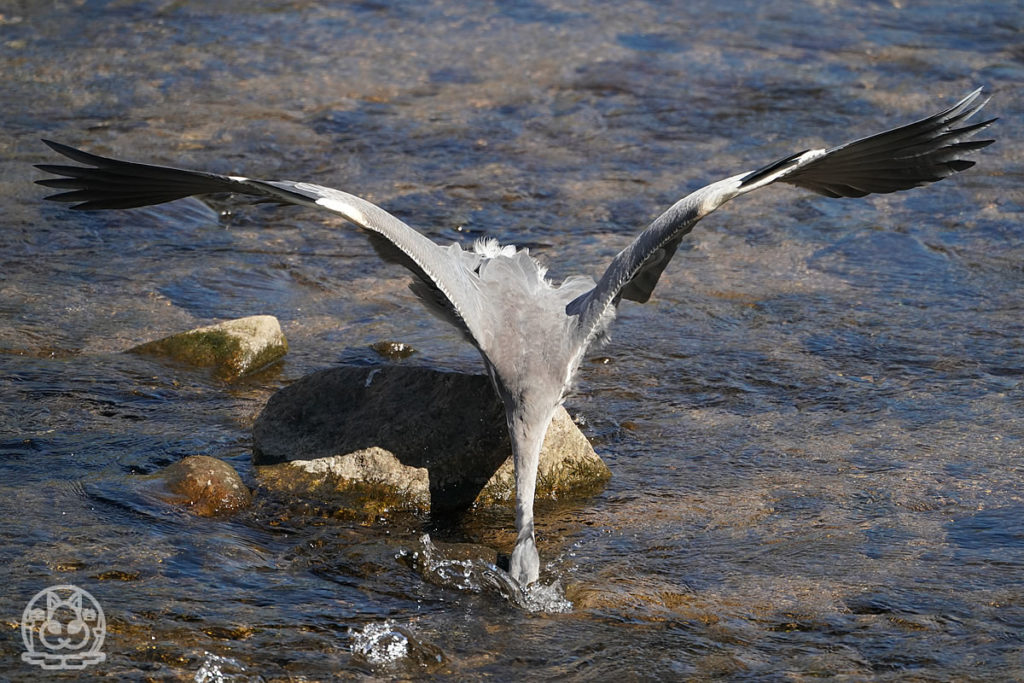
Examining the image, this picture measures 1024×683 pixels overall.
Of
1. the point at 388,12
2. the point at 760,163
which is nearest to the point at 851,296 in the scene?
the point at 760,163

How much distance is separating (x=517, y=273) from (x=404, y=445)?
3.79 ft

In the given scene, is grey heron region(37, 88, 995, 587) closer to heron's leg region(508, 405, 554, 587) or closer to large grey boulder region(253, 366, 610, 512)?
heron's leg region(508, 405, 554, 587)

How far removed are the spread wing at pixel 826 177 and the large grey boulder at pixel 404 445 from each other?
68cm

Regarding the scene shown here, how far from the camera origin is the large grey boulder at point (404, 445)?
6.38m

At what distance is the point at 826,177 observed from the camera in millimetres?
6727

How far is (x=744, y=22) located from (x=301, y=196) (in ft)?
33.9

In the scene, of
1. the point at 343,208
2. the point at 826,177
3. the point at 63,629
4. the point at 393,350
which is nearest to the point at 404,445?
the point at 343,208

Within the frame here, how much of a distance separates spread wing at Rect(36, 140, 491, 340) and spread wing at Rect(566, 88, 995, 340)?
0.66 metres

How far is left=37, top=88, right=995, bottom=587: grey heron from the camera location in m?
6.01

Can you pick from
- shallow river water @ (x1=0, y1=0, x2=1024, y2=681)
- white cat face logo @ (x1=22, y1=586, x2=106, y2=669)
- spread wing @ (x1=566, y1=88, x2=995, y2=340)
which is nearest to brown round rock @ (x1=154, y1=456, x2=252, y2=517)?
shallow river water @ (x1=0, y1=0, x2=1024, y2=681)

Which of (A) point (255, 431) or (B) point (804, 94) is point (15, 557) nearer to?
(A) point (255, 431)

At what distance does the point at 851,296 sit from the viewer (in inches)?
358

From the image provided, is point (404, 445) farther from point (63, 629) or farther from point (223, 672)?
point (63, 629)

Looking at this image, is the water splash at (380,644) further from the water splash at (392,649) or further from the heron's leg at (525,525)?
the heron's leg at (525,525)
